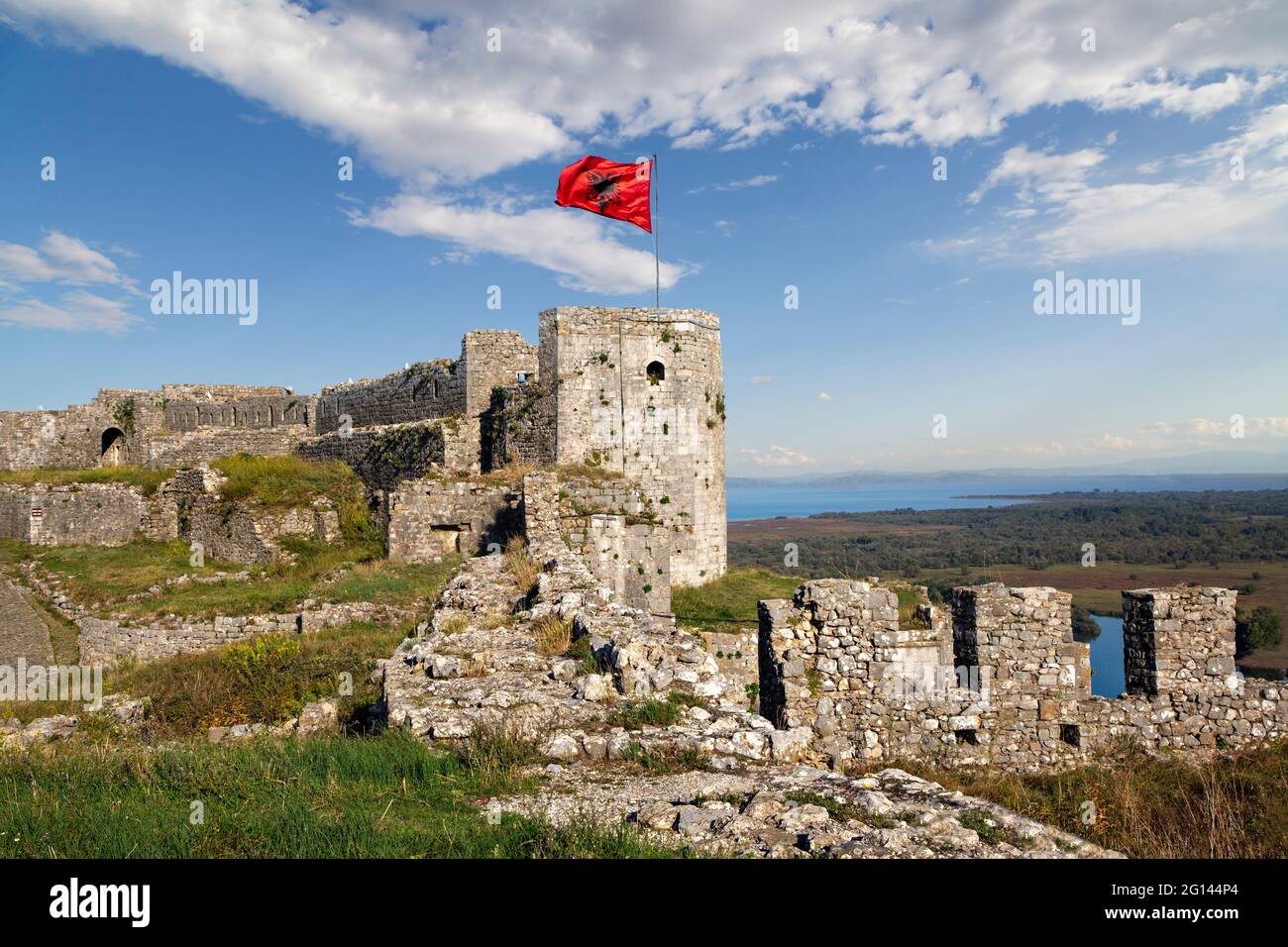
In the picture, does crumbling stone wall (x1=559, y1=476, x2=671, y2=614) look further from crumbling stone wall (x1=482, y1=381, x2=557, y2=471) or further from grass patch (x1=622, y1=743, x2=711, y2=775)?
grass patch (x1=622, y1=743, x2=711, y2=775)

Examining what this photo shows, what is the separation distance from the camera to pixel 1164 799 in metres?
7.51

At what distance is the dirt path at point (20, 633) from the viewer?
14453 mm

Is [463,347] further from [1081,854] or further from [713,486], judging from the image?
[1081,854]

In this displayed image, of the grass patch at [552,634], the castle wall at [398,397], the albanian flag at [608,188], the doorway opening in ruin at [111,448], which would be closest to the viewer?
the grass patch at [552,634]

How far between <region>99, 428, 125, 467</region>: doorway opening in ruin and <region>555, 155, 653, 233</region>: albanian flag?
22.9 metres

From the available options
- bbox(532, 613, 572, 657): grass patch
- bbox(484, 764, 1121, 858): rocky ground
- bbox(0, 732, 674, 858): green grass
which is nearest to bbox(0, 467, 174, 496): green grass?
bbox(532, 613, 572, 657): grass patch

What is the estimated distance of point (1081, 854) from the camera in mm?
3434

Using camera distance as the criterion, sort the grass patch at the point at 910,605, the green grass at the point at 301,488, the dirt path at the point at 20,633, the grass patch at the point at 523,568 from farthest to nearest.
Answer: the green grass at the point at 301,488 → the dirt path at the point at 20,633 → the grass patch at the point at 910,605 → the grass patch at the point at 523,568

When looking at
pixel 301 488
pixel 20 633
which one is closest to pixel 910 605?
pixel 301 488

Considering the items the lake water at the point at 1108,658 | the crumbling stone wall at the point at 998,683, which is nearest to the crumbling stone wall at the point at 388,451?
the crumbling stone wall at the point at 998,683

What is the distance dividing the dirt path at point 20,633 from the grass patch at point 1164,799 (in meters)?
16.6

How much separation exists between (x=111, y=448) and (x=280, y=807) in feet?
105

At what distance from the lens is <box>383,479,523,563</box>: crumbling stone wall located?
16000 millimetres

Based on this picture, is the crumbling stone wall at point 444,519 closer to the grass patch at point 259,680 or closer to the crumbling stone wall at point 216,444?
the grass patch at point 259,680
